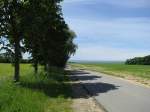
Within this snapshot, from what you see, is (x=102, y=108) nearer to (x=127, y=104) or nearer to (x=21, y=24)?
(x=127, y=104)

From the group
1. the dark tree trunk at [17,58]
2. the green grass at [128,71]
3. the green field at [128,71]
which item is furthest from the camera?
the green grass at [128,71]

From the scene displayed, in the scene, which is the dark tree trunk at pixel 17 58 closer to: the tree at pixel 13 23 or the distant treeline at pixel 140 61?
the tree at pixel 13 23

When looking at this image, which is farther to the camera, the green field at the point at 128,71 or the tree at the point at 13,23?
the green field at the point at 128,71

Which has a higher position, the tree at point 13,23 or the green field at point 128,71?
the tree at point 13,23

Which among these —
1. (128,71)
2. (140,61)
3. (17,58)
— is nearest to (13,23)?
(17,58)

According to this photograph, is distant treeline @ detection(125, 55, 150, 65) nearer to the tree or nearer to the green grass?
the green grass

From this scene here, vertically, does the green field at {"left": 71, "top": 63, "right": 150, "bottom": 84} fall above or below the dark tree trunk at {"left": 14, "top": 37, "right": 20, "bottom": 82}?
below

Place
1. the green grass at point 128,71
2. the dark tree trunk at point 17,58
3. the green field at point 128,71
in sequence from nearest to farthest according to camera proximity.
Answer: the dark tree trunk at point 17,58 → the green field at point 128,71 → the green grass at point 128,71

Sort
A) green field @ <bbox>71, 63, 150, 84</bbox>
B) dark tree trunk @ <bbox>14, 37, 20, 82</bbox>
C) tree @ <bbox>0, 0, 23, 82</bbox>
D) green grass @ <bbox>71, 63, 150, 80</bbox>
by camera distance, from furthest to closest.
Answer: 1. green grass @ <bbox>71, 63, 150, 80</bbox>
2. green field @ <bbox>71, 63, 150, 84</bbox>
3. dark tree trunk @ <bbox>14, 37, 20, 82</bbox>
4. tree @ <bbox>0, 0, 23, 82</bbox>

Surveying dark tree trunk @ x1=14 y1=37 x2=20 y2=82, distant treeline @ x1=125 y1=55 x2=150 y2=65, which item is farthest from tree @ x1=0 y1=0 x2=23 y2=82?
distant treeline @ x1=125 y1=55 x2=150 y2=65

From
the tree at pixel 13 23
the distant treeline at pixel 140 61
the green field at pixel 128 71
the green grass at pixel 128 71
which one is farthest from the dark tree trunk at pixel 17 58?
the distant treeline at pixel 140 61

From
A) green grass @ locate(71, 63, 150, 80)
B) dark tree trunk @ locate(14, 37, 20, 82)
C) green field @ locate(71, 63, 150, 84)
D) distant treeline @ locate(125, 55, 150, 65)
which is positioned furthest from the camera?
distant treeline @ locate(125, 55, 150, 65)

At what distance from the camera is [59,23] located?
142 ft

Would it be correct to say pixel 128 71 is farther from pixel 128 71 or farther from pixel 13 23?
pixel 13 23
